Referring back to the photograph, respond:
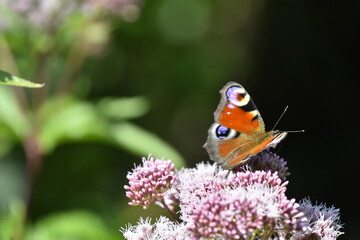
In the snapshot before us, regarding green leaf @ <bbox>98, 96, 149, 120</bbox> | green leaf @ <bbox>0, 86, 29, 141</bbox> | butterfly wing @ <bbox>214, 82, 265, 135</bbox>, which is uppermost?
green leaf @ <bbox>98, 96, 149, 120</bbox>

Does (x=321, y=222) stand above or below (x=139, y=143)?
below

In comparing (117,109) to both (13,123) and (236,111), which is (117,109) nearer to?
(13,123)

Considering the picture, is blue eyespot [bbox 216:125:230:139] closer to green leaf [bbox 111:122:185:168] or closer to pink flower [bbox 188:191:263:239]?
pink flower [bbox 188:191:263:239]

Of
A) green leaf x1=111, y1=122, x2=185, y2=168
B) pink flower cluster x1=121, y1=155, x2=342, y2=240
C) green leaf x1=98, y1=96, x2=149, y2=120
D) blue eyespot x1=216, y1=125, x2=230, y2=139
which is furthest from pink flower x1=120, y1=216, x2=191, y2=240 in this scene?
green leaf x1=98, y1=96, x2=149, y2=120

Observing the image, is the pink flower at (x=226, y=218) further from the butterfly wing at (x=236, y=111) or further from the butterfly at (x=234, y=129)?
the butterfly wing at (x=236, y=111)

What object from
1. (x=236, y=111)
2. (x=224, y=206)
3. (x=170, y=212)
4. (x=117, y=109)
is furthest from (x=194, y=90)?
(x=224, y=206)

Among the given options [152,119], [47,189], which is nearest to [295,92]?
[152,119]

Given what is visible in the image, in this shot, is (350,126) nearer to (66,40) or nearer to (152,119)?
(152,119)
